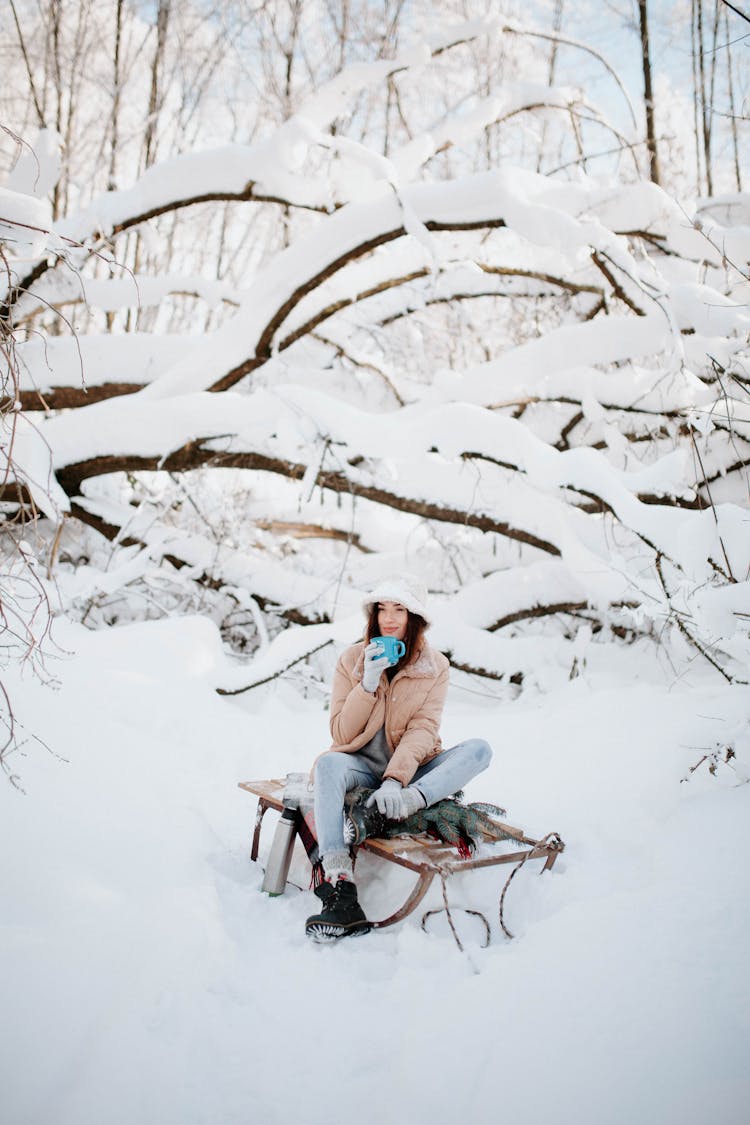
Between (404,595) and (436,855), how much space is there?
1.07 meters

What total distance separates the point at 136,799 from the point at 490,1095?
1837mm

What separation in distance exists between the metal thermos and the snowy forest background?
0.15 metres

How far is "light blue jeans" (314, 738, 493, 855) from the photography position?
8.26ft

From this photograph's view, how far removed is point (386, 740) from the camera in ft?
9.63

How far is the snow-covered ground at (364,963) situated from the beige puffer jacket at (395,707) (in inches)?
20.0

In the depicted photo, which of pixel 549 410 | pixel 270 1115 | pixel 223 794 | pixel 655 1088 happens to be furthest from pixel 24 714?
pixel 549 410

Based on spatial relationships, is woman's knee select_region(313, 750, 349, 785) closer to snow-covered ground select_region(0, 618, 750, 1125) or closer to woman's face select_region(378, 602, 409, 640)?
snow-covered ground select_region(0, 618, 750, 1125)

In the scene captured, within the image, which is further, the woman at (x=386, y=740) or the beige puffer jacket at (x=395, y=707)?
the beige puffer jacket at (x=395, y=707)

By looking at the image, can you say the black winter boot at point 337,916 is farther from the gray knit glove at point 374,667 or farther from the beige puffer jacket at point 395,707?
the gray knit glove at point 374,667

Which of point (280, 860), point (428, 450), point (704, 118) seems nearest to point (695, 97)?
point (704, 118)

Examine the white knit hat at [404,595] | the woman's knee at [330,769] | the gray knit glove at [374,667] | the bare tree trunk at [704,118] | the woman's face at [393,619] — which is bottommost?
the woman's knee at [330,769]

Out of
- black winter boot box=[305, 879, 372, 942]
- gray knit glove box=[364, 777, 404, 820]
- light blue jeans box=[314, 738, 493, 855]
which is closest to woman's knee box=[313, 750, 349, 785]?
light blue jeans box=[314, 738, 493, 855]

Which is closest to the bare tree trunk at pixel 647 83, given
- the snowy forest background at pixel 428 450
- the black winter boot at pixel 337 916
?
the snowy forest background at pixel 428 450

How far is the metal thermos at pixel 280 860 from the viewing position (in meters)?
2.64
